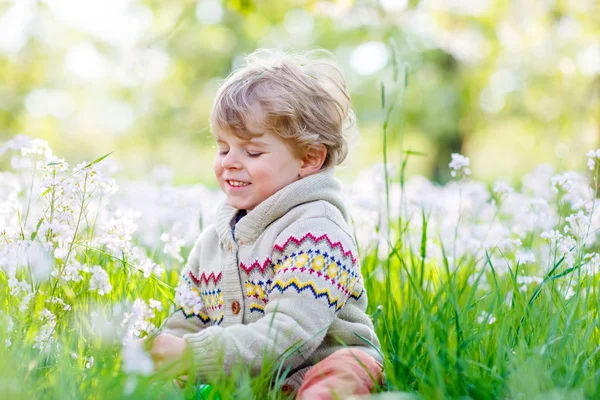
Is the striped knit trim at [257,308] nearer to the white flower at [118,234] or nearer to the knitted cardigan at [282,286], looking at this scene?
the knitted cardigan at [282,286]

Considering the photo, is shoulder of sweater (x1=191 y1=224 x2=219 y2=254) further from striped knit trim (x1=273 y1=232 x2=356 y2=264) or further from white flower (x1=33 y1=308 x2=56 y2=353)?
white flower (x1=33 y1=308 x2=56 y2=353)

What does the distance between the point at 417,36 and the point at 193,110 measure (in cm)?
725

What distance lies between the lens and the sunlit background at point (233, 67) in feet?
51.9

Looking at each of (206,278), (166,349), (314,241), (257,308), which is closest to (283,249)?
(314,241)

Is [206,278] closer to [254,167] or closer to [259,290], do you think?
[259,290]

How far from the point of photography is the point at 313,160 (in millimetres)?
3064

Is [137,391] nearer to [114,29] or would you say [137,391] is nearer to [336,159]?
[336,159]

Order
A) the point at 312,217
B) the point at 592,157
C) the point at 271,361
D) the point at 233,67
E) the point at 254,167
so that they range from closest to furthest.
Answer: the point at 271,361 < the point at 312,217 < the point at 254,167 < the point at 592,157 < the point at 233,67

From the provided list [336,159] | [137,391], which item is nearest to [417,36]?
[336,159]

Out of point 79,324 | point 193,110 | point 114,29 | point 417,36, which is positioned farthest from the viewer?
point 193,110

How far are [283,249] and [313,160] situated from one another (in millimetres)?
530

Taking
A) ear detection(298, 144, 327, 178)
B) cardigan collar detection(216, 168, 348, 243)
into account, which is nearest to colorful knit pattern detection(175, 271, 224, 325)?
cardigan collar detection(216, 168, 348, 243)

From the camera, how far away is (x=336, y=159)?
3.18 metres

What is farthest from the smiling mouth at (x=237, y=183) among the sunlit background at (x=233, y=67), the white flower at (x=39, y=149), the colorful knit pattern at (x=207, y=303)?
the sunlit background at (x=233, y=67)
